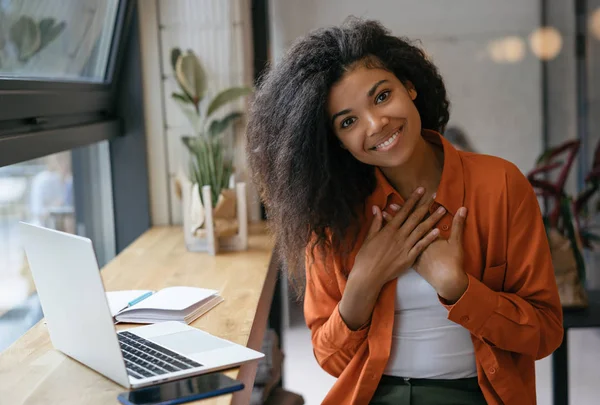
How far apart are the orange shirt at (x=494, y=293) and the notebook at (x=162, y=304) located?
327 millimetres

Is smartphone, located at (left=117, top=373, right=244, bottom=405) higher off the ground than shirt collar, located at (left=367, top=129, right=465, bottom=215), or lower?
lower

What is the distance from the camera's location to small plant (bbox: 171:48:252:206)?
2.48 meters

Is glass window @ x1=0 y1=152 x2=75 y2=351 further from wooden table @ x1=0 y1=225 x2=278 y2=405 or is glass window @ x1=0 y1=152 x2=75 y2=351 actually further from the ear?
the ear

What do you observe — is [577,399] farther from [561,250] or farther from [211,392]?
[211,392]

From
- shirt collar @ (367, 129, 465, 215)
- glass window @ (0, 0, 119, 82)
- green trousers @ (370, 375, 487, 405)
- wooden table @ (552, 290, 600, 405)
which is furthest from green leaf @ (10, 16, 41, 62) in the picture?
wooden table @ (552, 290, 600, 405)

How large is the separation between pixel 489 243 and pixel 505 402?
31 centimetres

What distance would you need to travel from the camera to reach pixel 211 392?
3.96 feet

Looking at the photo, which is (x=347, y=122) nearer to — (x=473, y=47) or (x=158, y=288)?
(x=158, y=288)

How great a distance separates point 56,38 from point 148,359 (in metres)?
1.33

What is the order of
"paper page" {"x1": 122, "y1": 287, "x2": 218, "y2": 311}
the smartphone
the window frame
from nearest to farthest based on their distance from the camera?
the smartphone → "paper page" {"x1": 122, "y1": 287, "x2": 218, "y2": 311} → the window frame

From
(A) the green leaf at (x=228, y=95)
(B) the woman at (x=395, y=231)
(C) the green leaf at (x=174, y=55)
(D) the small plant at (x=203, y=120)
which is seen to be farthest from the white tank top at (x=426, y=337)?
(C) the green leaf at (x=174, y=55)

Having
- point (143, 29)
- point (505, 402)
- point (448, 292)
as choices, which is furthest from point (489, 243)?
point (143, 29)

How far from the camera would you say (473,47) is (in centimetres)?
295

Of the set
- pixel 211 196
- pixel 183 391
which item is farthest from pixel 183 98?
pixel 183 391
